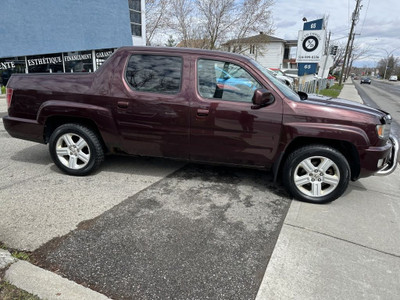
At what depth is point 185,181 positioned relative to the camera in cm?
418

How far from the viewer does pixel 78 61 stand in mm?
16016

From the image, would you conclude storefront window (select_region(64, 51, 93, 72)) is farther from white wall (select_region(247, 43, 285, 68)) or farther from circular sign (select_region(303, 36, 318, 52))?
white wall (select_region(247, 43, 285, 68))

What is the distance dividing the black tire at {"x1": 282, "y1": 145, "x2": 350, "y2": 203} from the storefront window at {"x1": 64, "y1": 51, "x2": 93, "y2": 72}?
1520 cm

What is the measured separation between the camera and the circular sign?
911cm

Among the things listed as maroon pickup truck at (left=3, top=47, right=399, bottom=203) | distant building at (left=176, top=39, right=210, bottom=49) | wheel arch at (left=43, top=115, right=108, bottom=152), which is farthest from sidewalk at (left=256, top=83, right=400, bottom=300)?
distant building at (left=176, top=39, right=210, bottom=49)

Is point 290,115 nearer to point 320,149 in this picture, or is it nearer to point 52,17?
point 320,149

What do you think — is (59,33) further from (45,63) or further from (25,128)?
(25,128)

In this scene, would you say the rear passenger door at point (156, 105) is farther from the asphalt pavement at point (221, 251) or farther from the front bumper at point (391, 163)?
the front bumper at point (391, 163)

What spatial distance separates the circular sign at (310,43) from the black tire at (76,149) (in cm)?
784

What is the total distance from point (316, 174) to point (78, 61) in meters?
15.8

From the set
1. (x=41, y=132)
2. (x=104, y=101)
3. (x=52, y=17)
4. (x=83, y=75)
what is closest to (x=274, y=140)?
(x=104, y=101)

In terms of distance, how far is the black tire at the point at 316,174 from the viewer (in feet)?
11.5

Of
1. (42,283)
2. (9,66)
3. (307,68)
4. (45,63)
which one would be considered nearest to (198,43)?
(45,63)

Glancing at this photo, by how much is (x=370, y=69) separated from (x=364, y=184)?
571 ft
